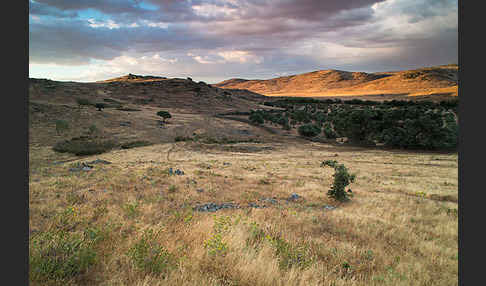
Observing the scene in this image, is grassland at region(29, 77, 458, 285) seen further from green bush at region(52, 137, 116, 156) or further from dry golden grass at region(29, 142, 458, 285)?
green bush at region(52, 137, 116, 156)

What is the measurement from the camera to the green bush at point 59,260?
314 cm

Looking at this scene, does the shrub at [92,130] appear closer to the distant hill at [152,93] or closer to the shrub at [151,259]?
the distant hill at [152,93]

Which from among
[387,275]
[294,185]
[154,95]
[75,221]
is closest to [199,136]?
[294,185]

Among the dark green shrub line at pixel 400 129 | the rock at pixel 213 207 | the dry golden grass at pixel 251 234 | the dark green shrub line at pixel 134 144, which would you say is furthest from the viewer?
the dark green shrub line at pixel 134 144

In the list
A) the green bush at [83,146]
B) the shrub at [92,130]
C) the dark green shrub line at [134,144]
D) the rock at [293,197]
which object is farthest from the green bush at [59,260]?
the shrub at [92,130]

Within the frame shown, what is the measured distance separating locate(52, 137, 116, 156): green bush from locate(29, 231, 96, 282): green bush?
114ft

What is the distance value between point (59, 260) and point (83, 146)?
38759 mm

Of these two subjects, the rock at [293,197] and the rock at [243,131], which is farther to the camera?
the rock at [243,131]

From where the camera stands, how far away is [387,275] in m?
4.04

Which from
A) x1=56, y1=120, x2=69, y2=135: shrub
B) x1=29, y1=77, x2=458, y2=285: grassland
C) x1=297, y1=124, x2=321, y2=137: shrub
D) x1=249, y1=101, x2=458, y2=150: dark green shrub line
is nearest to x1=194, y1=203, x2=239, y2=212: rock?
x1=29, y1=77, x2=458, y2=285: grassland

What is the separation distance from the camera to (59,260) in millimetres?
3357

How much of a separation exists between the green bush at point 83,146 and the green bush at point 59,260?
34.8 m

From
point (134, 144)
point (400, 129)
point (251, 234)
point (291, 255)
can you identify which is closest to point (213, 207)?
point (251, 234)

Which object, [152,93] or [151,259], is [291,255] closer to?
[151,259]
